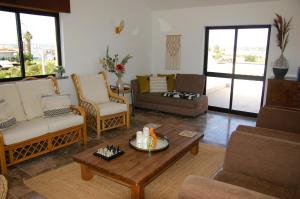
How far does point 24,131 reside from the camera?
120 inches

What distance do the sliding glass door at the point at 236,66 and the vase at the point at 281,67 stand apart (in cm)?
44

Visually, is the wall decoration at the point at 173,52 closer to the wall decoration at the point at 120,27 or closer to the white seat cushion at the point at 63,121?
the wall decoration at the point at 120,27

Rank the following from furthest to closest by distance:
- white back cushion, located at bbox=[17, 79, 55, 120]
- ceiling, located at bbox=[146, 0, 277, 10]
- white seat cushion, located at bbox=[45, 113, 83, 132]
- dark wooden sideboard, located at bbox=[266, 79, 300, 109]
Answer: ceiling, located at bbox=[146, 0, 277, 10]
dark wooden sideboard, located at bbox=[266, 79, 300, 109]
white back cushion, located at bbox=[17, 79, 55, 120]
white seat cushion, located at bbox=[45, 113, 83, 132]

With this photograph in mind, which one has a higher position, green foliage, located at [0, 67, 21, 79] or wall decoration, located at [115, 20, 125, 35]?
wall decoration, located at [115, 20, 125, 35]

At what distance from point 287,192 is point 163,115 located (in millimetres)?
3715

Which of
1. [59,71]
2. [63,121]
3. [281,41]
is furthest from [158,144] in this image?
[281,41]

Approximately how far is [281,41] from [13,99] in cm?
482

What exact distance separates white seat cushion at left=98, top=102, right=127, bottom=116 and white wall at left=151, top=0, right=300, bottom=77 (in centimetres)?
245

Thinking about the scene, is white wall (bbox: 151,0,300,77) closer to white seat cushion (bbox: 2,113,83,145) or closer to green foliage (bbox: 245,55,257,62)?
green foliage (bbox: 245,55,257,62)

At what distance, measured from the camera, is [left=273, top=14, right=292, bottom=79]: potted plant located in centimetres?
469

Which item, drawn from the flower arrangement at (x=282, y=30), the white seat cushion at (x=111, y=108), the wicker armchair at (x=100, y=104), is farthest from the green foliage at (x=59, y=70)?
the flower arrangement at (x=282, y=30)


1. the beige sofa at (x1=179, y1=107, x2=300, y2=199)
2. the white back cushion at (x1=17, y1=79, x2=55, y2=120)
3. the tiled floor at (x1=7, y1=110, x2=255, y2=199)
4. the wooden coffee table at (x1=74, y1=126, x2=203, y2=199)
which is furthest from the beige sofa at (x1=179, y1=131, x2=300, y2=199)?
the white back cushion at (x1=17, y1=79, x2=55, y2=120)

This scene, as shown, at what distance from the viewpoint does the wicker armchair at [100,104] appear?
165 inches

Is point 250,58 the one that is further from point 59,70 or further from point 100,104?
point 59,70
